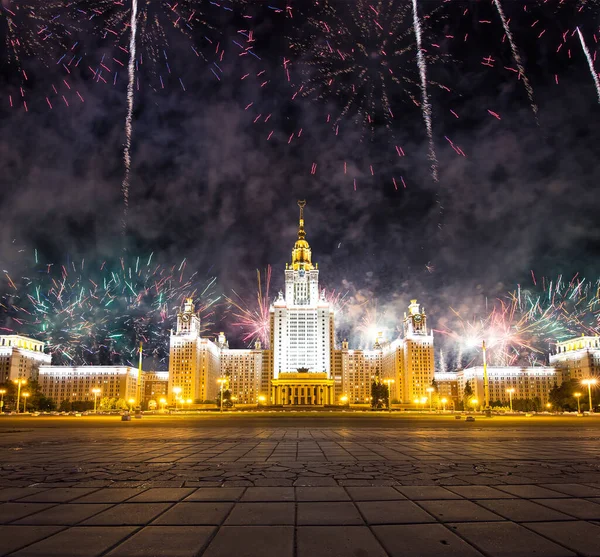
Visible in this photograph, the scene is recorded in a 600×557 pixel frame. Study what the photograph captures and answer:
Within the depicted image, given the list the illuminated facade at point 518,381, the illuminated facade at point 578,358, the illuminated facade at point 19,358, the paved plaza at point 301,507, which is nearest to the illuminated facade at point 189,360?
the illuminated facade at point 19,358

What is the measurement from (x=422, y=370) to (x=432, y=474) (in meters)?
174

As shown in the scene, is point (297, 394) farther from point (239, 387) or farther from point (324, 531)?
point (324, 531)

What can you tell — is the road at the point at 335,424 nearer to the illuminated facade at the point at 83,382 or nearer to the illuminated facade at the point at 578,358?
the illuminated facade at the point at 578,358

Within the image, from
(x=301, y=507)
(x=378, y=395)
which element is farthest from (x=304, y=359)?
(x=301, y=507)

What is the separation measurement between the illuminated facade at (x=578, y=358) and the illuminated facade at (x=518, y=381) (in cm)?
520

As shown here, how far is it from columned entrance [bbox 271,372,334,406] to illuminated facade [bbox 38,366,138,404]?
58.2 metres

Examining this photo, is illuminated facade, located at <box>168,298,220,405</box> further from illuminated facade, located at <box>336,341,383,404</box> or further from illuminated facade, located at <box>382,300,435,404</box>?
illuminated facade, located at <box>382,300,435,404</box>

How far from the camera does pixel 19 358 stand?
168 metres

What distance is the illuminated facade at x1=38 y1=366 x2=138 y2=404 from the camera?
186 metres

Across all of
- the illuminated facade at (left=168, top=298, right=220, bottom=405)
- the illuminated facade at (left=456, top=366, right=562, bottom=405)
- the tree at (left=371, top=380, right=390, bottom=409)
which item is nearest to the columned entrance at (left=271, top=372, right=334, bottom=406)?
the illuminated facade at (left=168, top=298, right=220, bottom=405)

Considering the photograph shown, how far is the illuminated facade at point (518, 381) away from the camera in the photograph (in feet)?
601

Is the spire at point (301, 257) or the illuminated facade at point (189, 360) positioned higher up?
the spire at point (301, 257)

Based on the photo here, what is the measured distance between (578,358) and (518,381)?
21396 mm

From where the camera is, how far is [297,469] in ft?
33.8
